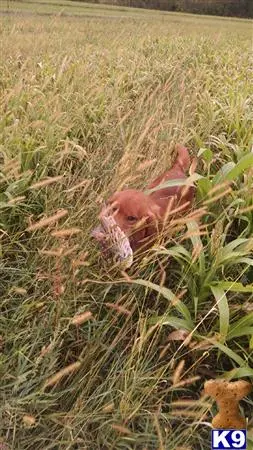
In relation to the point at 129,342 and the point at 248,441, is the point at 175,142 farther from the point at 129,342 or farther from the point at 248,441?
the point at 248,441

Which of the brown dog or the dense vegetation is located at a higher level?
the brown dog

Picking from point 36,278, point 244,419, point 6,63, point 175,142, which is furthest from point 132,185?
point 6,63

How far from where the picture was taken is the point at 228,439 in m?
1.53

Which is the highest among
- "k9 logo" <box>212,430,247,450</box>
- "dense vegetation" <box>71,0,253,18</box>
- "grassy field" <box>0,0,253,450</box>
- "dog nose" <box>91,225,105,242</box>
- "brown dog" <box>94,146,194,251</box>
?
"brown dog" <box>94,146,194,251</box>

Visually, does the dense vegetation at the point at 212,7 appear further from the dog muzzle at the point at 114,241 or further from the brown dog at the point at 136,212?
the dog muzzle at the point at 114,241

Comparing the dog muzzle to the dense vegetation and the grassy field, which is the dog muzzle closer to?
the grassy field

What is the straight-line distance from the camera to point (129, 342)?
1736mm

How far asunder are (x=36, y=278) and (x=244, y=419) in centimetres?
82

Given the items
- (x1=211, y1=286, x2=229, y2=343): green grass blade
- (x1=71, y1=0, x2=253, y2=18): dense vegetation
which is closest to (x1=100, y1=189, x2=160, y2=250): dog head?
(x1=211, y1=286, x2=229, y2=343): green grass blade

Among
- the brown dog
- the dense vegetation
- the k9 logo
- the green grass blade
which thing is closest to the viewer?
the k9 logo

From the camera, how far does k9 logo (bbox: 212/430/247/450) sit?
153 cm

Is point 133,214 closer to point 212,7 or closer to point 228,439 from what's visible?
point 228,439

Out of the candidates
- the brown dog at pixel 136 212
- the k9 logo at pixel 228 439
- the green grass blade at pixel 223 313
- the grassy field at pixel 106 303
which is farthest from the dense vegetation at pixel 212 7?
the k9 logo at pixel 228 439

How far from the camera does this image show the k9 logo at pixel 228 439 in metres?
1.53
